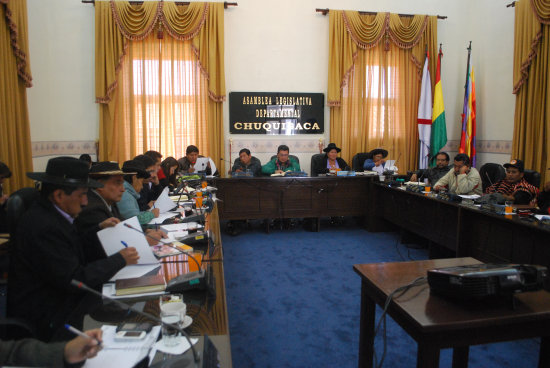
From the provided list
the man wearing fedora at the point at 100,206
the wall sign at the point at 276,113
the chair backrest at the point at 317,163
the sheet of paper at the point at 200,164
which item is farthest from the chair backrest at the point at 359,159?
the man wearing fedora at the point at 100,206

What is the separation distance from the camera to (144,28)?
552 centimetres

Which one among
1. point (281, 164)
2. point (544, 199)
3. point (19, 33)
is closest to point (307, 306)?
point (544, 199)

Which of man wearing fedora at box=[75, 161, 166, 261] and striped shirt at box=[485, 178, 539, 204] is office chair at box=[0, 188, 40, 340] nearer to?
man wearing fedora at box=[75, 161, 166, 261]

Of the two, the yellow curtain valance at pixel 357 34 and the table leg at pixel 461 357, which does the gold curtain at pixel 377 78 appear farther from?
the table leg at pixel 461 357

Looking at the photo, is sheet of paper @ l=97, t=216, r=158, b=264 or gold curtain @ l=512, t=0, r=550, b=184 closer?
sheet of paper @ l=97, t=216, r=158, b=264

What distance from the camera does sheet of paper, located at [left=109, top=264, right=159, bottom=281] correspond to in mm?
1494

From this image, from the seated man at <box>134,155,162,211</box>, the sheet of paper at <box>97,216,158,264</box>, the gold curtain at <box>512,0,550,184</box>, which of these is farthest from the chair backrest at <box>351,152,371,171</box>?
the sheet of paper at <box>97,216,158,264</box>

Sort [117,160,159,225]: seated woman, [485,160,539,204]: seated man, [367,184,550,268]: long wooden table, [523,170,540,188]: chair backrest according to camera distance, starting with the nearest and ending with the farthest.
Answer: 1. [117,160,159,225]: seated woman
2. [367,184,550,268]: long wooden table
3. [485,160,539,204]: seated man
4. [523,170,540,188]: chair backrest

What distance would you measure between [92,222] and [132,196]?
2.52 ft

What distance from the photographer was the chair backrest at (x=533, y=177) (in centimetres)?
370

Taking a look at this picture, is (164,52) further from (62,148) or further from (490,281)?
(490,281)

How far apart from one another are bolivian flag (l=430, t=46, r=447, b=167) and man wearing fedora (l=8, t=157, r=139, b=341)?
5.88m

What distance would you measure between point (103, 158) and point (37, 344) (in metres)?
5.27

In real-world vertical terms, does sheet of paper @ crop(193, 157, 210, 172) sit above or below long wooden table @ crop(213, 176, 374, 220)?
above
